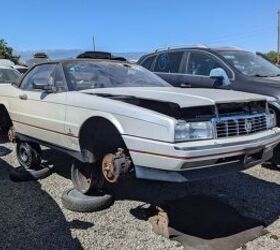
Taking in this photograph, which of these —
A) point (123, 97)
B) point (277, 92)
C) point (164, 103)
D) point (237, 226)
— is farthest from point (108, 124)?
point (277, 92)

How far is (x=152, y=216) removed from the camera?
4.77m

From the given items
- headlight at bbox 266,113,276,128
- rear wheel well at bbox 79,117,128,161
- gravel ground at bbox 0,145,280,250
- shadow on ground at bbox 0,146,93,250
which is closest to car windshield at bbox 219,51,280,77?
gravel ground at bbox 0,145,280,250

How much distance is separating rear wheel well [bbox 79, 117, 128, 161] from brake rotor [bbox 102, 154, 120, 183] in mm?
183

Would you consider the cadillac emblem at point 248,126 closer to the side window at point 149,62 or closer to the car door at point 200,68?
the car door at point 200,68

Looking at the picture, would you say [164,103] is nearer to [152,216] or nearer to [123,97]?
[123,97]

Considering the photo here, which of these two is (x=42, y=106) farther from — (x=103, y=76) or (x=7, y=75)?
(x=7, y=75)

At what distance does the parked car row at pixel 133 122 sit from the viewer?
3977 mm

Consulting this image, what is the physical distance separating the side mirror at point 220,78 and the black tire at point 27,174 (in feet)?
9.45

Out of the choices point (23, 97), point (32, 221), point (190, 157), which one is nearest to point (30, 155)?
point (23, 97)

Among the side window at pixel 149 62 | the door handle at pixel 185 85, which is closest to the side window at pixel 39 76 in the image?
the door handle at pixel 185 85

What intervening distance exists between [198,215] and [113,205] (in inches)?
41.7

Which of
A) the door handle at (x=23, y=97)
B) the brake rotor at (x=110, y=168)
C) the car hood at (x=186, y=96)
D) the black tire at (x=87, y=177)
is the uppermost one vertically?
the car hood at (x=186, y=96)

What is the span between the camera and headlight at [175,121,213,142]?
12.8 ft

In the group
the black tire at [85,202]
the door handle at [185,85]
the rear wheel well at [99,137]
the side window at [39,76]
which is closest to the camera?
the rear wheel well at [99,137]
